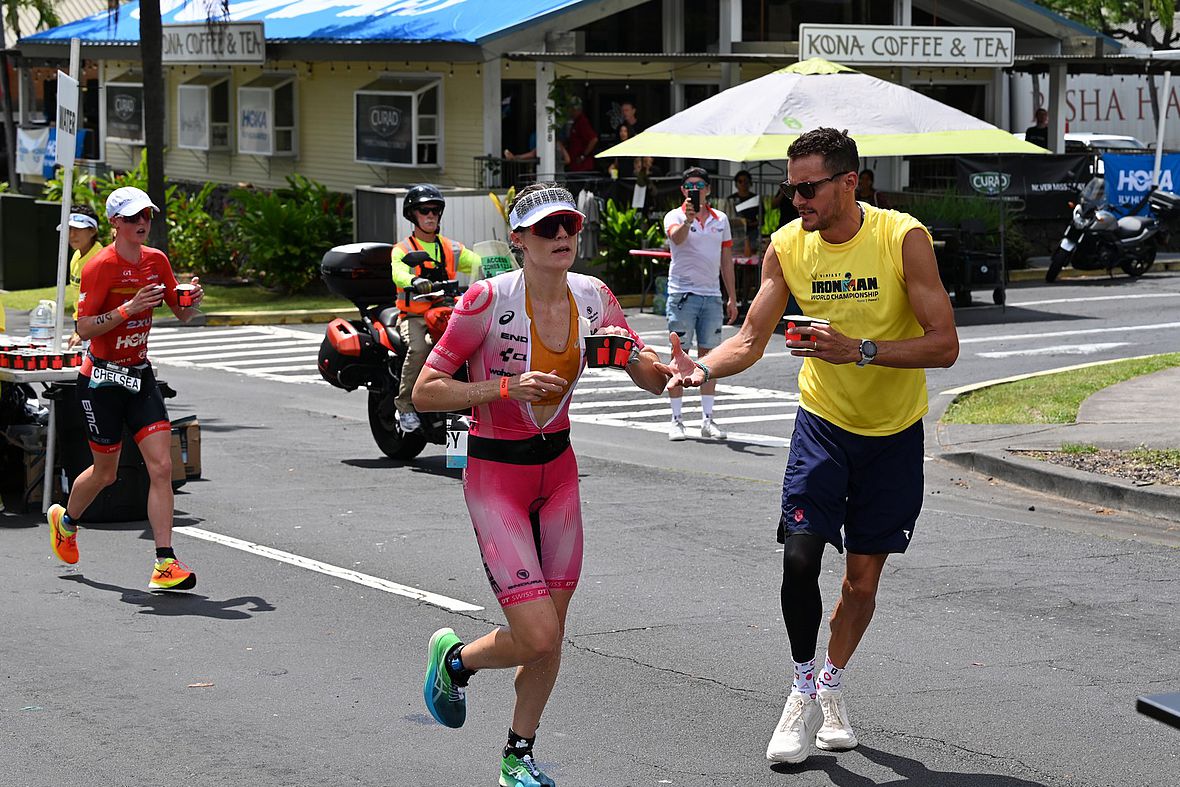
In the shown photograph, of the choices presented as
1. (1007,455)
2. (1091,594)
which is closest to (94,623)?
(1091,594)

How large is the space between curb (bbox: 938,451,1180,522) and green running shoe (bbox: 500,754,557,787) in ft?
20.1

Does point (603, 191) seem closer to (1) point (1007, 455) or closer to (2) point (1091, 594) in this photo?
(1) point (1007, 455)

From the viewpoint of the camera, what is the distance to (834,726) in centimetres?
590

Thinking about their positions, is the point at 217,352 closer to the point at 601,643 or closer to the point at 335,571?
the point at 335,571

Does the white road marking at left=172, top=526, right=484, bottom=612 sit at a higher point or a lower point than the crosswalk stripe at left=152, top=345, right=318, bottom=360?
lower

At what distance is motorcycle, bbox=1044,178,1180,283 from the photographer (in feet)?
84.8

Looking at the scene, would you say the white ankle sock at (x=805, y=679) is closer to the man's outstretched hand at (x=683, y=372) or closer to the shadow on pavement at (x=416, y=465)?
the man's outstretched hand at (x=683, y=372)

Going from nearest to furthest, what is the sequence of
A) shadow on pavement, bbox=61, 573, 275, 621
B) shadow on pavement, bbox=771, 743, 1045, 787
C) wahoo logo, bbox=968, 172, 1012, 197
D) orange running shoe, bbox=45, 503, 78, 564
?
shadow on pavement, bbox=771, 743, 1045, 787
shadow on pavement, bbox=61, 573, 275, 621
orange running shoe, bbox=45, 503, 78, 564
wahoo logo, bbox=968, 172, 1012, 197

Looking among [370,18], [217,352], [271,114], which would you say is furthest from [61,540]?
[271,114]

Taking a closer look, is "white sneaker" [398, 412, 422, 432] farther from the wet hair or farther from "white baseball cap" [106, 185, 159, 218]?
the wet hair

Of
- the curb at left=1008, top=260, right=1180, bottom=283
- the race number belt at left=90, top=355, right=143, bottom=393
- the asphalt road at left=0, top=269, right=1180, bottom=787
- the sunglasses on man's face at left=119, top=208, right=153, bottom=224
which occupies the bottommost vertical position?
the asphalt road at left=0, top=269, right=1180, bottom=787

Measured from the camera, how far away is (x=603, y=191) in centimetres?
2639

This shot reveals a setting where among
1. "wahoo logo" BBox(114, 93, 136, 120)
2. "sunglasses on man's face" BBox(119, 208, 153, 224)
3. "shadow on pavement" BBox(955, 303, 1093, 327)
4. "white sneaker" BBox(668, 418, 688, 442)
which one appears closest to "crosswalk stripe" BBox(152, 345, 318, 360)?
"white sneaker" BBox(668, 418, 688, 442)

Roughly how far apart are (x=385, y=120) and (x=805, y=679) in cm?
2452
